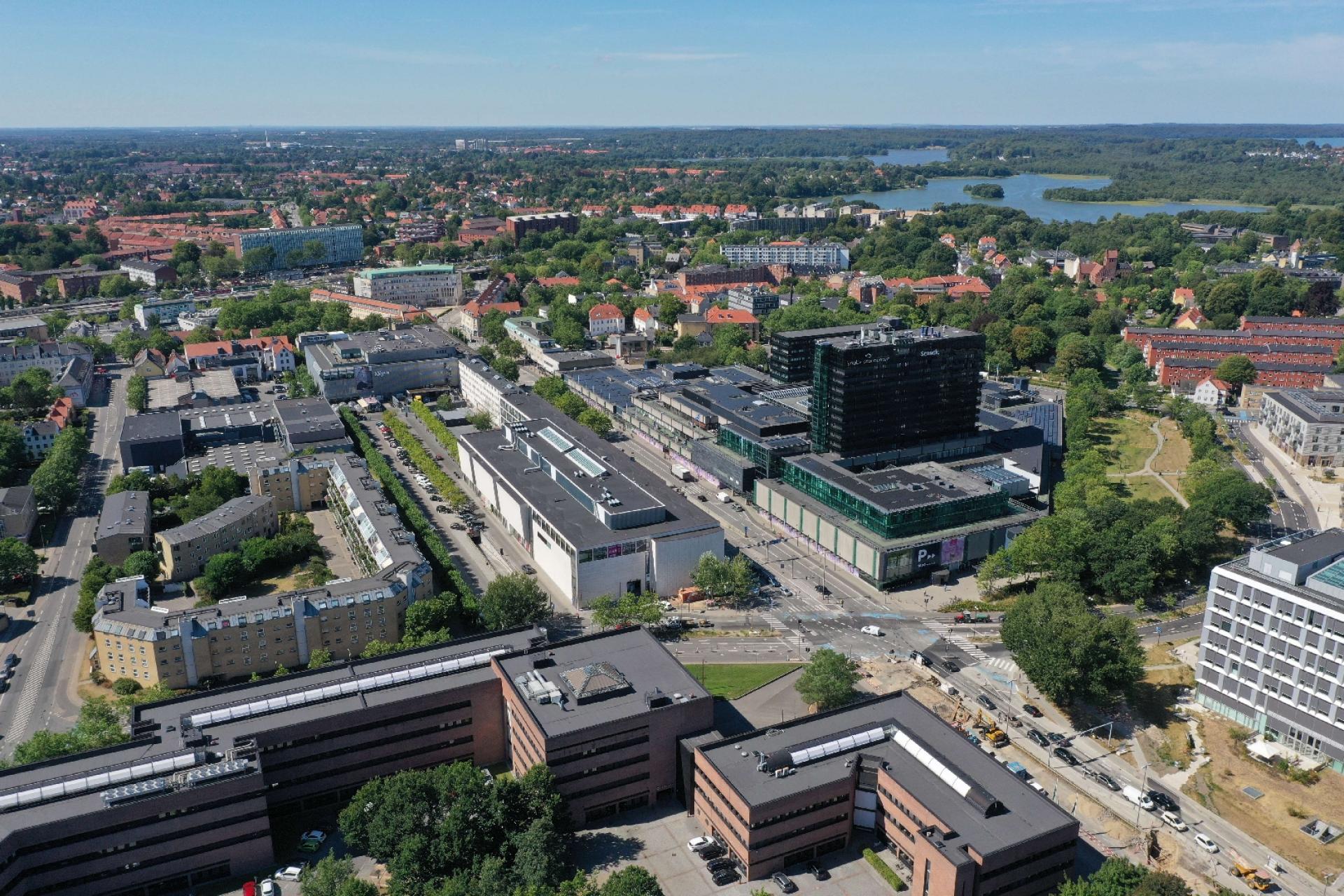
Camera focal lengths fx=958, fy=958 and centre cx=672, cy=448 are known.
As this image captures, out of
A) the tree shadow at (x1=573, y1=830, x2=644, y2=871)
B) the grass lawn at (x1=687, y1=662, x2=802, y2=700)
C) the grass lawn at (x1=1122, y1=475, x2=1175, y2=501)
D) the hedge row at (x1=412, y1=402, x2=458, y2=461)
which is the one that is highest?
the hedge row at (x1=412, y1=402, x2=458, y2=461)

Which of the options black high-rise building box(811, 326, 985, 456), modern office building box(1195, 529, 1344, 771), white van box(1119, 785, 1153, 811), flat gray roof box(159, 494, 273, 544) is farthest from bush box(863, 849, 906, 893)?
flat gray roof box(159, 494, 273, 544)

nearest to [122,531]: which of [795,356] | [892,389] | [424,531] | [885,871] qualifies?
[424,531]

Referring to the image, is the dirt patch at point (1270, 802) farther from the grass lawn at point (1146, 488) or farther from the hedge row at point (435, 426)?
the hedge row at point (435, 426)

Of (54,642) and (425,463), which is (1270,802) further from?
(54,642)

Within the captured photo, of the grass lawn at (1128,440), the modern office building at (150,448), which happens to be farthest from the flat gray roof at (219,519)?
the grass lawn at (1128,440)

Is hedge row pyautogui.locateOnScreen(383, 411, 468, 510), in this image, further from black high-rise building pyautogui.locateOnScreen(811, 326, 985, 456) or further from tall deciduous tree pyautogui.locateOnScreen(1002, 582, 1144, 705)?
tall deciduous tree pyautogui.locateOnScreen(1002, 582, 1144, 705)

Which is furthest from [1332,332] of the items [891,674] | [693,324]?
[891,674]
